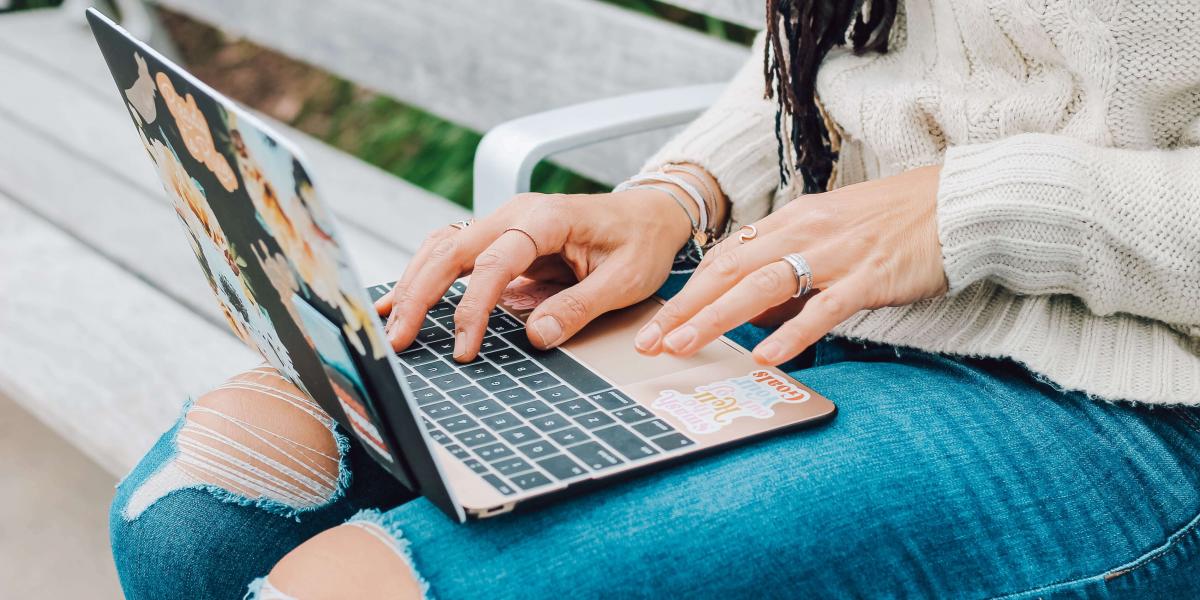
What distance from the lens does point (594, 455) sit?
73 centimetres

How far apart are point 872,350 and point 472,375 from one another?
0.35 meters

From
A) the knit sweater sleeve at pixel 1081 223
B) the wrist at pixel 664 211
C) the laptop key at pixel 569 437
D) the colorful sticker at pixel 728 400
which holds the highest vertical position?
the knit sweater sleeve at pixel 1081 223

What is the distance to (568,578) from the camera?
27.3 inches

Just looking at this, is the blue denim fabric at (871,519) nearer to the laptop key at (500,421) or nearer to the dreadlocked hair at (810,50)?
the laptop key at (500,421)

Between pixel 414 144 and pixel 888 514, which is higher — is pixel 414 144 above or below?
below

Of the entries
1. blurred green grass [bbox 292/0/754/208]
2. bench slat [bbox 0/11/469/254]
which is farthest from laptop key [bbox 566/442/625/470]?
blurred green grass [bbox 292/0/754/208]

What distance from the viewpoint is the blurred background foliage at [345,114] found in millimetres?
2791

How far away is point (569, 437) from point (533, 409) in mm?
47

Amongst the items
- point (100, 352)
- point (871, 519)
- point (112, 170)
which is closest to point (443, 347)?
point (871, 519)

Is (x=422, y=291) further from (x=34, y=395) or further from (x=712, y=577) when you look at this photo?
(x=34, y=395)

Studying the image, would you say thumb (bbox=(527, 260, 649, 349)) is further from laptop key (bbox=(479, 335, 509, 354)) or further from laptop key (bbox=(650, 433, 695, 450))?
laptop key (bbox=(650, 433, 695, 450))

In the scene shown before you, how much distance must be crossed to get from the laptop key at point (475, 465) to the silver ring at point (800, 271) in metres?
0.28

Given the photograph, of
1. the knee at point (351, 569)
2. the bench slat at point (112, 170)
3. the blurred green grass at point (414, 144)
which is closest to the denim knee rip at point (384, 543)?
the knee at point (351, 569)

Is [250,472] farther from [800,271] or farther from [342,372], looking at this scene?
[800,271]
